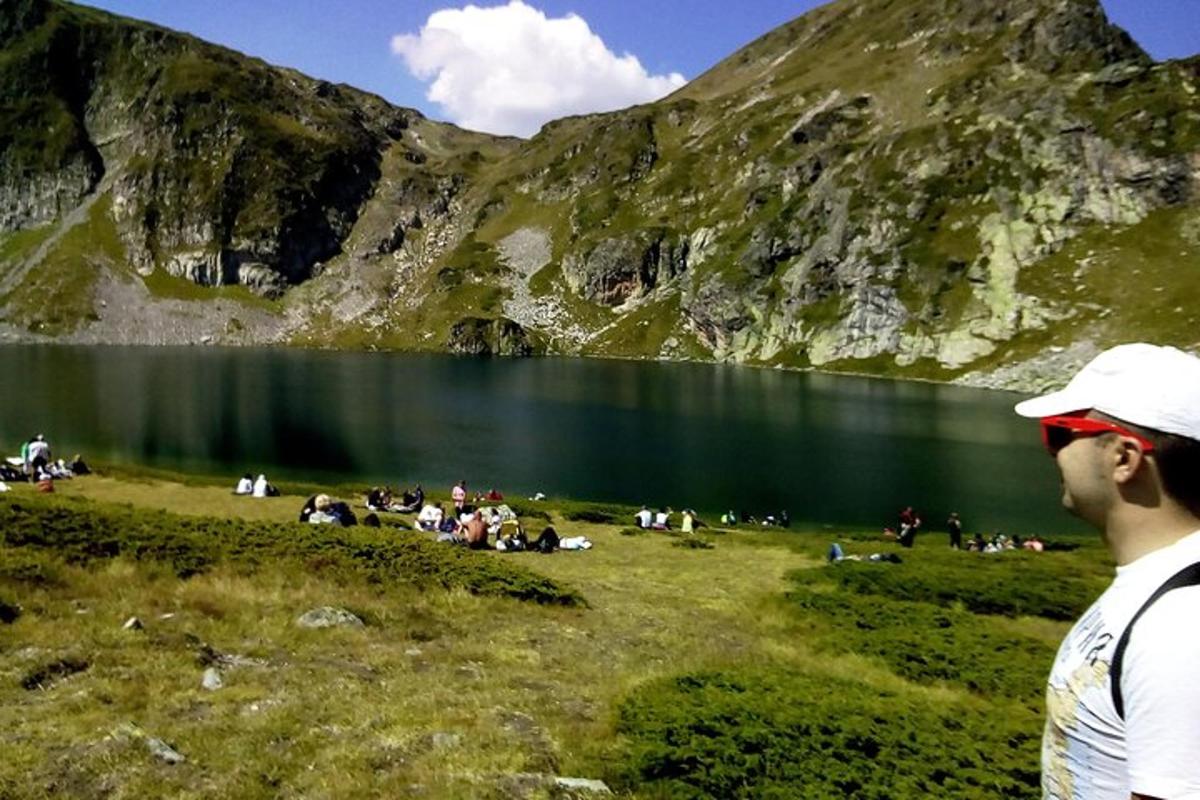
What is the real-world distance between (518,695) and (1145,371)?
1277 centimetres

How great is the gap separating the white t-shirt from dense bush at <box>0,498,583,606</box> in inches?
805

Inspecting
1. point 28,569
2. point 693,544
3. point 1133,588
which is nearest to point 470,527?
point 693,544

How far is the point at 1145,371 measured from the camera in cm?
394

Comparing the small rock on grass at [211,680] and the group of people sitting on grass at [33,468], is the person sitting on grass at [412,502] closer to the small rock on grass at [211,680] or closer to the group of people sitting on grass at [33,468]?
the group of people sitting on grass at [33,468]

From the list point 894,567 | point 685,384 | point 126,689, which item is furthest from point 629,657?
point 685,384

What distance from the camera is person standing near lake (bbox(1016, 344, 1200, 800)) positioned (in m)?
3.23

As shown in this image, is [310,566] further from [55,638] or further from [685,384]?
[685,384]

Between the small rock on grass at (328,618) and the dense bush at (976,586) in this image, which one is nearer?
the small rock on grass at (328,618)

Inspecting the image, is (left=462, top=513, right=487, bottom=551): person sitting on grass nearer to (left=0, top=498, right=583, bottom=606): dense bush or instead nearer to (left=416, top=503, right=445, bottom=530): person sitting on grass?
(left=416, top=503, right=445, bottom=530): person sitting on grass

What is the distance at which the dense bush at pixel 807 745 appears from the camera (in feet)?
35.6

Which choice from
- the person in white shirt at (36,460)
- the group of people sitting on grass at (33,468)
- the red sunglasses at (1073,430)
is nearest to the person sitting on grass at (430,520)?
the group of people sitting on grass at (33,468)

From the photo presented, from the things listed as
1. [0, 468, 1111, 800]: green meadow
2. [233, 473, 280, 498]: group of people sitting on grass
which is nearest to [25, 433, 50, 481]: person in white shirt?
[233, 473, 280, 498]: group of people sitting on grass

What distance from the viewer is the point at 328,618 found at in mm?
18469

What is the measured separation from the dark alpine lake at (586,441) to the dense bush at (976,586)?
31.8 m
